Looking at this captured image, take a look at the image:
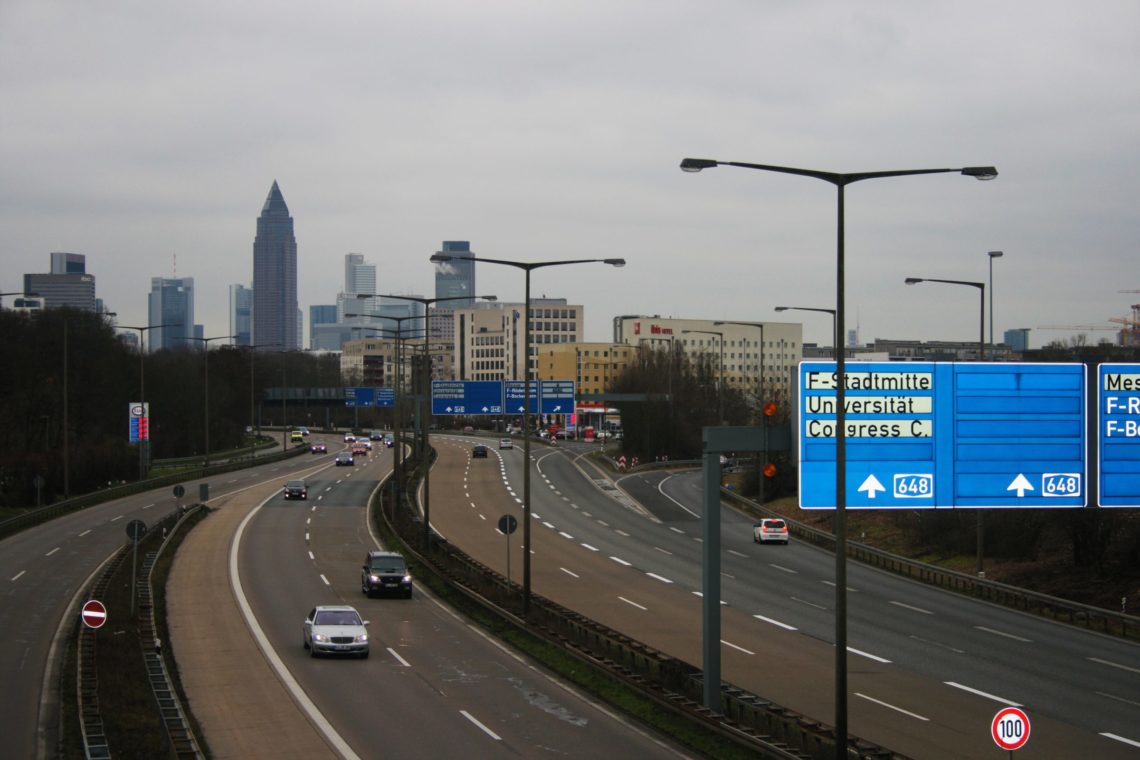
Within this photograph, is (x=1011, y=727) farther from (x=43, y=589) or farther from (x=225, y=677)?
(x=43, y=589)

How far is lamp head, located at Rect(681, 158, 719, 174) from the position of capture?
1936cm

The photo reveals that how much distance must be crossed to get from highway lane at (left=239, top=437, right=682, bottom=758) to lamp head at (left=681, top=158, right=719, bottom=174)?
380 inches

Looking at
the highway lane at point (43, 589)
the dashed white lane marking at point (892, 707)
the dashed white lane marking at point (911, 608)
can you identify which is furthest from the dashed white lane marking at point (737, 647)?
the highway lane at point (43, 589)

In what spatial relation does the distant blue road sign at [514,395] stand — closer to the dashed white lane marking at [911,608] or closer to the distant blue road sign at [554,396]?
the distant blue road sign at [554,396]

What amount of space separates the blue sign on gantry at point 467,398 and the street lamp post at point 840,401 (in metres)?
64.1

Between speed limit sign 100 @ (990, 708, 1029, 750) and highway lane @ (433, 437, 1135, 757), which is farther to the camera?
highway lane @ (433, 437, 1135, 757)

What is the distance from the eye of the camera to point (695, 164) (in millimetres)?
19453

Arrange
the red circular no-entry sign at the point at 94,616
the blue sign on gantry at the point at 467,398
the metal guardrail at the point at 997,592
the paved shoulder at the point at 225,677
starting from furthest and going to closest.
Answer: the blue sign on gantry at the point at 467,398 → the metal guardrail at the point at 997,592 → the red circular no-entry sign at the point at 94,616 → the paved shoulder at the point at 225,677

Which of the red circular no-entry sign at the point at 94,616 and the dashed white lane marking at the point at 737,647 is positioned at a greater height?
the red circular no-entry sign at the point at 94,616

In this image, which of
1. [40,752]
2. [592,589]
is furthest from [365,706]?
[592,589]

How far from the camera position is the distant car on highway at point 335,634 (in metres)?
30.0

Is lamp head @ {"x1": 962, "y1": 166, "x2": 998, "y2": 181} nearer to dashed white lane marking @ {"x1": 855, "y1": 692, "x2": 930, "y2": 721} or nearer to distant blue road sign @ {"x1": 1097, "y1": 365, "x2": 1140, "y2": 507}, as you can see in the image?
distant blue road sign @ {"x1": 1097, "y1": 365, "x2": 1140, "y2": 507}

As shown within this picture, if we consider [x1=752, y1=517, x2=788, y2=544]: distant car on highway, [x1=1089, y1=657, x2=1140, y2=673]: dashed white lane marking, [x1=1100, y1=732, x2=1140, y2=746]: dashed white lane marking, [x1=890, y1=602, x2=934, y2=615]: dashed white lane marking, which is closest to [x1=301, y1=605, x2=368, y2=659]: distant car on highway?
[x1=1100, y1=732, x2=1140, y2=746]: dashed white lane marking

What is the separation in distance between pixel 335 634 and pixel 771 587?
794 inches
